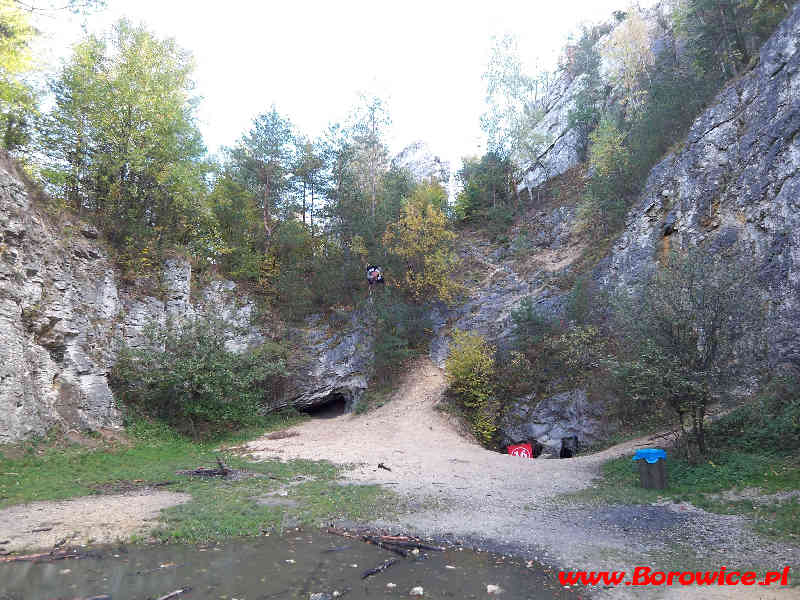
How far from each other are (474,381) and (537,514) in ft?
37.7

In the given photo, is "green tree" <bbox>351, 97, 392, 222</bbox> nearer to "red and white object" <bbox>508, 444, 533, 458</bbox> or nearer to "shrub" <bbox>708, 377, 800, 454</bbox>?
"red and white object" <bbox>508, 444, 533, 458</bbox>

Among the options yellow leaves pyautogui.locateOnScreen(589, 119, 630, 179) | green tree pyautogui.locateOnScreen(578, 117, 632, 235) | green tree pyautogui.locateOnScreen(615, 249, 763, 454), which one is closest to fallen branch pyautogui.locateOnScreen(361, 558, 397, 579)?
green tree pyautogui.locateOnScreen(615, 249, 763, 454)

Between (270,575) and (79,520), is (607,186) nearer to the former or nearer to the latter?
(270,575)

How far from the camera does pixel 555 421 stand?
58.9 ft

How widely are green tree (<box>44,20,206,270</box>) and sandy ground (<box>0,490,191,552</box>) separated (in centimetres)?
1411

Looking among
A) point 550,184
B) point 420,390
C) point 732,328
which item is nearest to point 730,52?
point 550,184

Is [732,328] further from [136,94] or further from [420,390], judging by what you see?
[136,94]

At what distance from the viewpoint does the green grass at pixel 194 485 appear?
27.3 ft

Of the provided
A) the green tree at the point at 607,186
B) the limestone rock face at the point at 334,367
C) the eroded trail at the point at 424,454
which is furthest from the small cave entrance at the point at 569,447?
the green tree at the point at 607,186

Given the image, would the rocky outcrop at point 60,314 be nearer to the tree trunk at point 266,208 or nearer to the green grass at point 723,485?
the tree trunk at point 266,208

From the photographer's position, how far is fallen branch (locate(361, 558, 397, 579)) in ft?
20.6

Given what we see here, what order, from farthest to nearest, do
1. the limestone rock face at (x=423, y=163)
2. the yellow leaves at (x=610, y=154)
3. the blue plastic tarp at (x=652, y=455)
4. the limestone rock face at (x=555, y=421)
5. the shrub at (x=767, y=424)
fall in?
the limestone rock face at (x=423, y=163), the yellow leaves at (x=610, y=154), the limestone rock face at (x=555, y=421), the shrub at (x=767, y=424), the blue plastic tarp at (x=652, y=455)

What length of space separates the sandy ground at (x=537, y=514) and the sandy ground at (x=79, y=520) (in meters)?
4.66

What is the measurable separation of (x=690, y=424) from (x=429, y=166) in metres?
38.7
